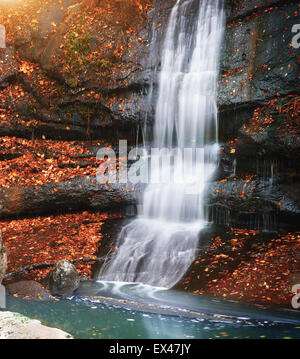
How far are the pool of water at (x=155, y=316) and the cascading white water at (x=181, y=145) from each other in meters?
1.23

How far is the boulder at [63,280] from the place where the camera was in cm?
620

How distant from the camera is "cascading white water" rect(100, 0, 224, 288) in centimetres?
747

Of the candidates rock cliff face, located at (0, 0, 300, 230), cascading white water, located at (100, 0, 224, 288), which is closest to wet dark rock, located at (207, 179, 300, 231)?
rock cliff face, located at (0, 0, 300, 230)

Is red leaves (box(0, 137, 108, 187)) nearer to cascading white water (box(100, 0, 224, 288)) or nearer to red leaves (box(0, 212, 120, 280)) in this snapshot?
red leaves (box(0, 212, 120, 280))

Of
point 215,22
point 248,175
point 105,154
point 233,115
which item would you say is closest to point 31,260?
point 105,154

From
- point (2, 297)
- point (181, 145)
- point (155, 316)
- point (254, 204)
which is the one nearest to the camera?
point (155, 316)

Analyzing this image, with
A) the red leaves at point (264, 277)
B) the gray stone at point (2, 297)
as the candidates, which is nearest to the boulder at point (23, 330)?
the gray stone at point (2, 297)

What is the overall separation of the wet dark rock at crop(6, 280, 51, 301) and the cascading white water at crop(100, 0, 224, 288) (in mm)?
1331

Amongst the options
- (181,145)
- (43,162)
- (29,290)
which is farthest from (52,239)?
(181,145)

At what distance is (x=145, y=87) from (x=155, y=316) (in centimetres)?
798

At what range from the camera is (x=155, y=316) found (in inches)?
202

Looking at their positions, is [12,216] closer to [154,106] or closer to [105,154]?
[105,154]

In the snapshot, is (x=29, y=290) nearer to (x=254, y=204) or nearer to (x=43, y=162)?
(x=43, y=162)

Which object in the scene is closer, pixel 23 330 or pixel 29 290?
pixel 23 330
